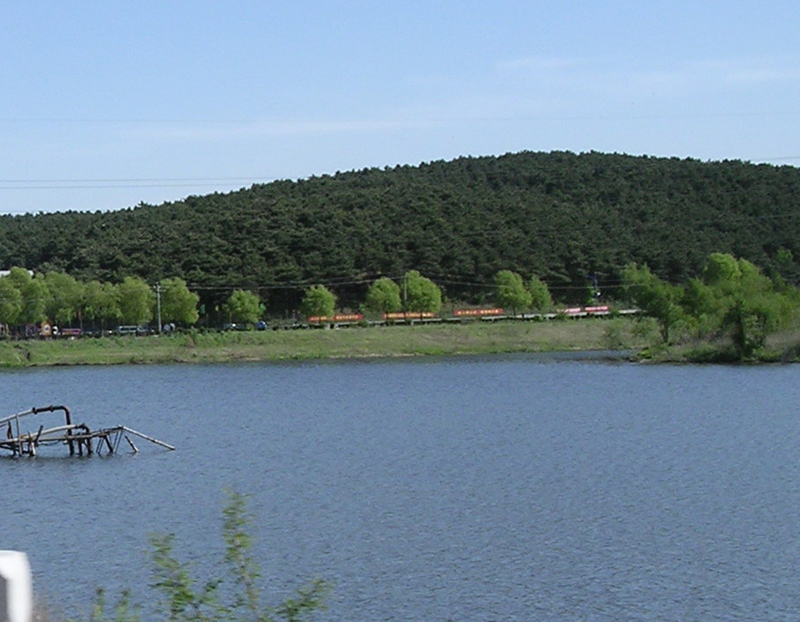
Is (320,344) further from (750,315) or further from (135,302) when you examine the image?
(750,315)

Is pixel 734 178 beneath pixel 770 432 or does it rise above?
above

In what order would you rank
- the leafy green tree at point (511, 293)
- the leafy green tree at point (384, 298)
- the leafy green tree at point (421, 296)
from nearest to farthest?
the leafy green tree at point (384, 298), the leafy green tree at point (421, 296), the leafy green tree at point (511, 293)

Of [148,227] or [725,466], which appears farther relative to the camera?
[148,227]

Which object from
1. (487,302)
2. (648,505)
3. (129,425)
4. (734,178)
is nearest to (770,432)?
(648,505)

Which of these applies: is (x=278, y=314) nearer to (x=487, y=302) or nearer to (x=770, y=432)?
(x=487, y=302)

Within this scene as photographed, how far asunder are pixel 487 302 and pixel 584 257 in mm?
9797

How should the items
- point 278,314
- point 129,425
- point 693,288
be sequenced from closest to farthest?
point 129,425, point 693,288, point 278,314

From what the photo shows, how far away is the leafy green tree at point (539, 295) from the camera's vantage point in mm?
100062

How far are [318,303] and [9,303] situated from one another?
23.2 meters

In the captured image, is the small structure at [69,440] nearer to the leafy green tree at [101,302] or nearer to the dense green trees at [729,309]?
the dense green trees at [729,309]

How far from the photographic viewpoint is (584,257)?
10856 centimetres

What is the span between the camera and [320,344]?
81.2m

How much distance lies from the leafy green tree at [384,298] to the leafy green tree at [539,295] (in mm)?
11412

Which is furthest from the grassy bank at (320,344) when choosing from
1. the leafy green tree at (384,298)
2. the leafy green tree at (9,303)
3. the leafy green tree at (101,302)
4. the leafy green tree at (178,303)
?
the leafy green tree at (384,298)
